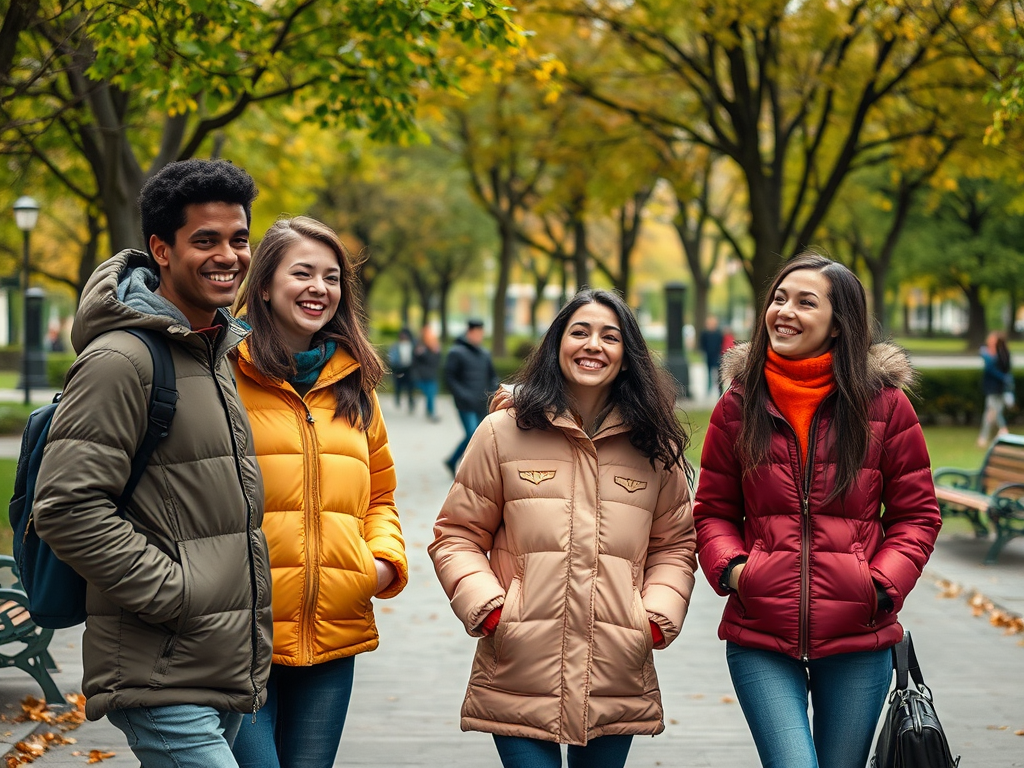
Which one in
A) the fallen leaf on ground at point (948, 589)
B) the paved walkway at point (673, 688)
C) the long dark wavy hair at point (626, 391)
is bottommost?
the fallen leaf on ground at point (948, 589)

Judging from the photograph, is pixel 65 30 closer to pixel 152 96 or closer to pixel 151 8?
pixel 152 96

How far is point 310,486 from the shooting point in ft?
10.8

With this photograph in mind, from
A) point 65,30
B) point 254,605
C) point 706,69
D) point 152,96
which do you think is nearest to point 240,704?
point 254,605

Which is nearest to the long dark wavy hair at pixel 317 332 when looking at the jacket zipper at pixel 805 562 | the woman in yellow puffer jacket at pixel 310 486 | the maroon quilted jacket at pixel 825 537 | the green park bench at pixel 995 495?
the woman in yellow puffer jacket at pixel 310 486

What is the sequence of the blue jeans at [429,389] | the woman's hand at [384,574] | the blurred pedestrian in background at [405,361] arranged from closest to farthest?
the woman's hand at [384,574]
the blue jeans at [429,389]
the blurred pedestrian in background at [405,361]

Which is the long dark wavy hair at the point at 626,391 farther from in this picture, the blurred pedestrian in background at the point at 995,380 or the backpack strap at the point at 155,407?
the blurred pedestrian in background at the point at 995,380

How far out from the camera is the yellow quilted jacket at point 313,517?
3.24 meters

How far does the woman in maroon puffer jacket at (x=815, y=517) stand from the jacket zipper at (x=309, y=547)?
1.14m

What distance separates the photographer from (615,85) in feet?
73.2

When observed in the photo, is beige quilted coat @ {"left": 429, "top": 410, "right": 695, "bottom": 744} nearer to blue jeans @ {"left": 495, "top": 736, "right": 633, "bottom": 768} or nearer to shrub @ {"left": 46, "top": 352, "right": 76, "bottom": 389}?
blue jeans @ {"left": 495, "top": 736, "right": 633, "bottom": 768}

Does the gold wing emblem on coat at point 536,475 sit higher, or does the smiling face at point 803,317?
the smiling face at point 803,317

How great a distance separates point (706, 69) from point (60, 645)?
14647 millimetres

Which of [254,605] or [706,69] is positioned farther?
[706,69]

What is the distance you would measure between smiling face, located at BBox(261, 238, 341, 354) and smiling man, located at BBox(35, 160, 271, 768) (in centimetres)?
50
